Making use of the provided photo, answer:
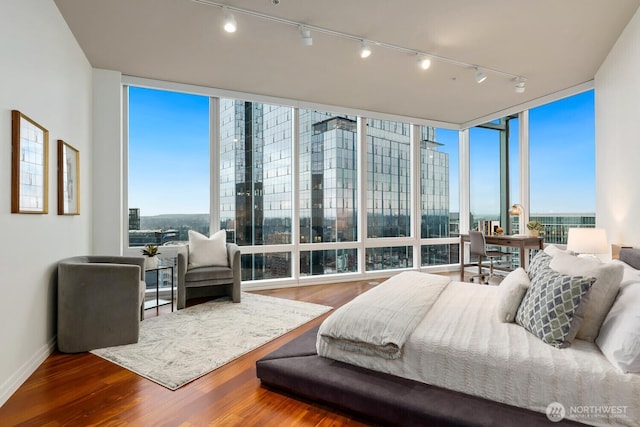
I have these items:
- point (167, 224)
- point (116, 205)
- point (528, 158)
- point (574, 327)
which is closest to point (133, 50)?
point (116, 205)

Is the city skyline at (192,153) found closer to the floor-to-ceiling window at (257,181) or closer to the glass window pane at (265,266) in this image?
the floor-to-ceiling window at (257,181)

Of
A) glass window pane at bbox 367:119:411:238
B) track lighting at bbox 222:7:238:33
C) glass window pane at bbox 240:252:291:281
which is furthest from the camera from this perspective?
glass window pane at bbox 367:119:411:238

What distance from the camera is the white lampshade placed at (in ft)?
10.2

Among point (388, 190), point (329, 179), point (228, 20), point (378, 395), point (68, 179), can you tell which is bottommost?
point (378, 395)

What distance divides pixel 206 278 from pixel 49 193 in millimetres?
1709

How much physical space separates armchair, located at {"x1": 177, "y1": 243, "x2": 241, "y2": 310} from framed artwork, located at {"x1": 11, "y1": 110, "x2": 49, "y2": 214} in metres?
1.51

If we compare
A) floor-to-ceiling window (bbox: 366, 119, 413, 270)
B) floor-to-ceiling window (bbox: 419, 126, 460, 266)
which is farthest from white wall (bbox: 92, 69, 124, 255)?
floor-to-ceiling window (bbox: 419, 126, 460, 266)

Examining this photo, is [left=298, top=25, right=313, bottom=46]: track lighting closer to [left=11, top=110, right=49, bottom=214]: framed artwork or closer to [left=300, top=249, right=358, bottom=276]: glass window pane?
[left=11, top=110, right=49, bottom=214]: framed artwork

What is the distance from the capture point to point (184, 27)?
2934 mm

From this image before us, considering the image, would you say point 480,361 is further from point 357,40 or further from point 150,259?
point 150,259

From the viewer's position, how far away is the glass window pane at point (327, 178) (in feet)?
16.7

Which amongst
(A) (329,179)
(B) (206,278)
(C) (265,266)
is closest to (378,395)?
(B) (206,278)

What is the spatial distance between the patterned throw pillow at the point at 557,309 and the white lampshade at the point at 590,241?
1.89 meters

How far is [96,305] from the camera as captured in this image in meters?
2.53
